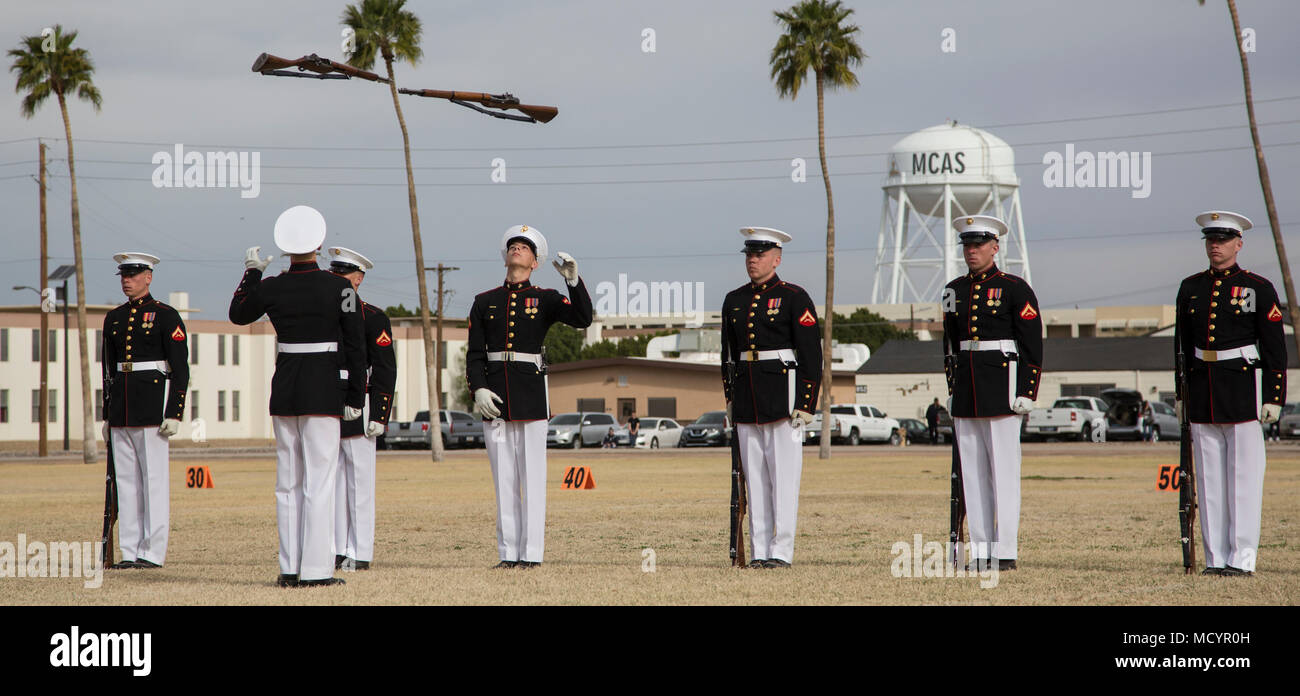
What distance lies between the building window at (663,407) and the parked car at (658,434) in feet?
49.6

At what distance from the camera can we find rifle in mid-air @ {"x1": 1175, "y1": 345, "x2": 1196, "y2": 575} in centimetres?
984

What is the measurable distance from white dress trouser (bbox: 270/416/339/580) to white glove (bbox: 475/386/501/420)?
53.2 inches

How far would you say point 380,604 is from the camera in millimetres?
8211

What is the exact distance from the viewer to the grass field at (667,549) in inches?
339

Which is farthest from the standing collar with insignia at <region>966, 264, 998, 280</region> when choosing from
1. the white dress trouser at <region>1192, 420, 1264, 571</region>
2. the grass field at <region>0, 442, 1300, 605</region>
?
the grass field at <region>0, 442, 1300, 605</region>

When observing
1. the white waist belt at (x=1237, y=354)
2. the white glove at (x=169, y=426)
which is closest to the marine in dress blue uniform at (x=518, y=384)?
the white glove at (x=169, y=426)

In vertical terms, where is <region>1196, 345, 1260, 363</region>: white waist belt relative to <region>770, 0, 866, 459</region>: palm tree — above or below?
below

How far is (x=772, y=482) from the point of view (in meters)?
10.4

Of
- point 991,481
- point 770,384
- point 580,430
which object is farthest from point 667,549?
point 580,430

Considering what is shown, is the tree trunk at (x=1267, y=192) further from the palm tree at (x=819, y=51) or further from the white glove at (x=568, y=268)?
the white glove at (x=568, y=268)

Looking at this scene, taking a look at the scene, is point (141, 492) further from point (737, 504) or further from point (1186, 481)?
point (1186, 481)

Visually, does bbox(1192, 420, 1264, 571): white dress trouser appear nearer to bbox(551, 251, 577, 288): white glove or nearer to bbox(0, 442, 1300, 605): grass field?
bbox(0, 442, 1300, 605): grass field

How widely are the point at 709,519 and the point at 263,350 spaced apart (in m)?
72.3
